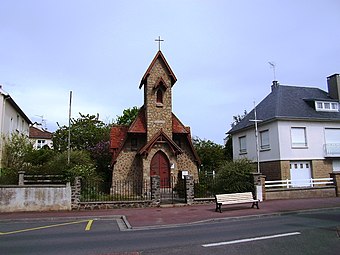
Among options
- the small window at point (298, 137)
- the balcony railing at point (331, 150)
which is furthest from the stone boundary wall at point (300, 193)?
the balcony railing at point (331, 150)

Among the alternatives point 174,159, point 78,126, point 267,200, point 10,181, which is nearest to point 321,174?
point 267,200

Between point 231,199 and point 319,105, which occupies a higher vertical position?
point 319,105

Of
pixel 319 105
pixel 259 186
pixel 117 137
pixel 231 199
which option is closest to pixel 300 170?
pixel 319 105

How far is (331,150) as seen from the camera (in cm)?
2625

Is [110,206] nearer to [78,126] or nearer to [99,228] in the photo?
[99,228]

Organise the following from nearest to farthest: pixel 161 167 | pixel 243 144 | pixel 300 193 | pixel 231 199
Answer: pixel 231 199 → pixel 300 193 → pixel 161 167 → pixel 243 144

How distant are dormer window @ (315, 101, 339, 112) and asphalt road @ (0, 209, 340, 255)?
1777 cm

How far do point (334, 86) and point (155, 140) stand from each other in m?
17.7

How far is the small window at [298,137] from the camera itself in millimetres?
25609

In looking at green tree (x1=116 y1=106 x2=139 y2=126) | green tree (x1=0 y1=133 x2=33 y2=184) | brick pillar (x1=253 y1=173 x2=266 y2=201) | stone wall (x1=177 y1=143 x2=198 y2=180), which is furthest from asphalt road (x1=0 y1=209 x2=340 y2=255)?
green tree (x1=116 y1=106 x2=139 y2=126)

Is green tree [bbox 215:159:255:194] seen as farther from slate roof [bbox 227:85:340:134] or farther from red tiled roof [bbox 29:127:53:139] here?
red tiled roof [bbox 29:127:53:139]

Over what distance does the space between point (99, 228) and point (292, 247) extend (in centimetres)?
679

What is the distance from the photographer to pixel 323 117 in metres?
26.5

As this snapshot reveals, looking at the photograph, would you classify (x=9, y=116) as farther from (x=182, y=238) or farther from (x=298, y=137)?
(x=298, y=137)
